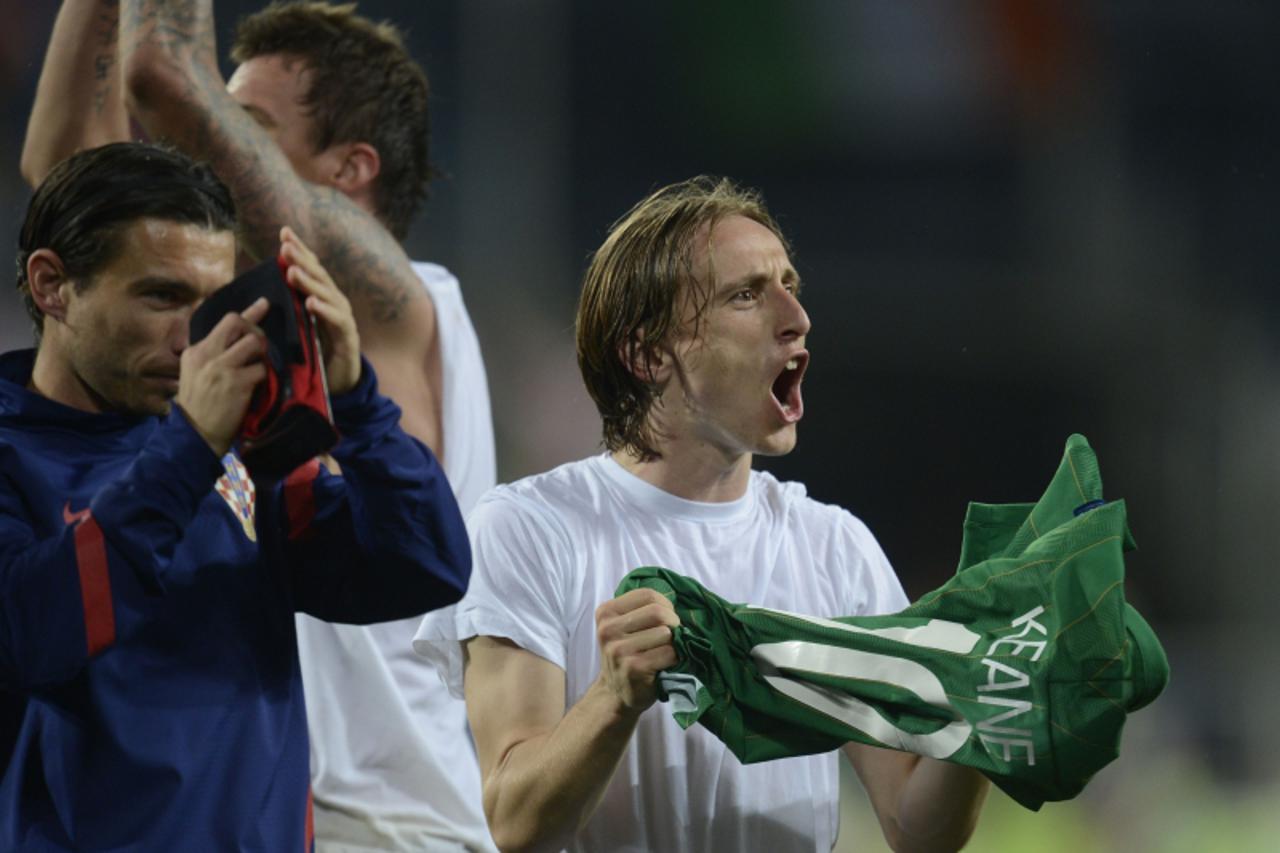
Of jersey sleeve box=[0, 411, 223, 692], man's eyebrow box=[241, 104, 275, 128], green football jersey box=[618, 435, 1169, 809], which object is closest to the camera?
jersey sleeve box=[0, 411, 223, 692]

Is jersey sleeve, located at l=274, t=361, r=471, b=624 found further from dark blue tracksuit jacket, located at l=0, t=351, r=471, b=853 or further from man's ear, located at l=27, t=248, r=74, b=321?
man's ear, located at l=27, t=248, r=74, b=321

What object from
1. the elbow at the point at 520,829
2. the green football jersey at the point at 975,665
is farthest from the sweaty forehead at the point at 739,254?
the elbow at the point at 520,829

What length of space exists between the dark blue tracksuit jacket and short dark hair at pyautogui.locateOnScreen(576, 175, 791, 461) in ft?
1.08

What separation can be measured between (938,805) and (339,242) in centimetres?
117

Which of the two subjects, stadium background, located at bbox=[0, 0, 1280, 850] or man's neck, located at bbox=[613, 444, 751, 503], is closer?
man's neck, located at bbox=[613, 444, 751, 503]

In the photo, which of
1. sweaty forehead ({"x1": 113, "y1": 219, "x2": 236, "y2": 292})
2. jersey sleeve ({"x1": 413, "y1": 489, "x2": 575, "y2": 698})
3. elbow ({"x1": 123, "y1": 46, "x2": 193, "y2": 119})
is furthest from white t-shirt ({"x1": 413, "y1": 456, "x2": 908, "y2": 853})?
elbow ({"x1": 123, "y1": 46, "x2": 193, "y2": 119})

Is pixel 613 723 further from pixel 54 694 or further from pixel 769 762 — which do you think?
pixel 54 694

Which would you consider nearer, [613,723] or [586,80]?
[613,723]

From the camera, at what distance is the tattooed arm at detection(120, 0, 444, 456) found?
84.0 inches

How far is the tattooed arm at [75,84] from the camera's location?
7.77ft

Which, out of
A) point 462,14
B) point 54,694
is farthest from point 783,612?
point 462,14

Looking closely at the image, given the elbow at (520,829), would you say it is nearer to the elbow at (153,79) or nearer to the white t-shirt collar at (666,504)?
the white t-shirt collar at (666,504)

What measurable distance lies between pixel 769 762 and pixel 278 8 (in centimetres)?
157

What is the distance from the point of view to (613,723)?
161cm
